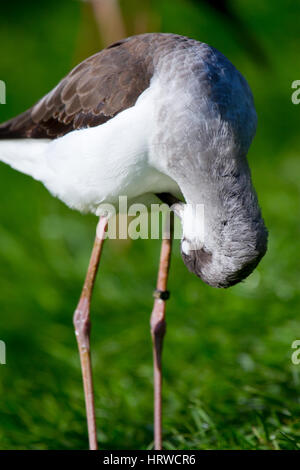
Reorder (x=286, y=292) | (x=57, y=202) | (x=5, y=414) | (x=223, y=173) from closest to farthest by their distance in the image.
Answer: (x=223, y=173) < (x=5, y=414) < (x=286, y=292) < (x=57, y=202)

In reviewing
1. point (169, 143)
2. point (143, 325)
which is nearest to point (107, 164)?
point (169, 143)

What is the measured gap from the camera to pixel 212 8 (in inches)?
251

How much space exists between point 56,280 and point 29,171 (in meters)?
3.50

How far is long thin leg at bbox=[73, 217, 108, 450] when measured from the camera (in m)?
4.38

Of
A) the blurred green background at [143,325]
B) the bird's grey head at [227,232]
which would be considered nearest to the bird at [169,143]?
the bird's grey head at [227,232]

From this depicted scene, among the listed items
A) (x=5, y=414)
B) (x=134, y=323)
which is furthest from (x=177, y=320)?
(x=5, y=414)

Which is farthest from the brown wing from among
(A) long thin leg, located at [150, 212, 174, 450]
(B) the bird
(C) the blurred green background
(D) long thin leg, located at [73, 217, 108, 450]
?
(C) the blurred green background

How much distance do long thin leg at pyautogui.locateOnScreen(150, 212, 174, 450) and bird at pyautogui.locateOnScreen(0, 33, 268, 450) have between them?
0.46 m

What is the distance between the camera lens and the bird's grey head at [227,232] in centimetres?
343

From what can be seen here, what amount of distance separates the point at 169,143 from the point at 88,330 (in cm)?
146

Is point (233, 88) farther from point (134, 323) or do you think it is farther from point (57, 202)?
point (57, 202)

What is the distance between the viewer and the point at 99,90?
13.1 feet

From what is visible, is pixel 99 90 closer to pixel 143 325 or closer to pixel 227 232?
pixel 227 232

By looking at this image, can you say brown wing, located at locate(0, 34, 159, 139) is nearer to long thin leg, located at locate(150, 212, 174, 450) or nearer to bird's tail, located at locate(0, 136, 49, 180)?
bird's tail, located at locate(0, 136, 49, 180)
